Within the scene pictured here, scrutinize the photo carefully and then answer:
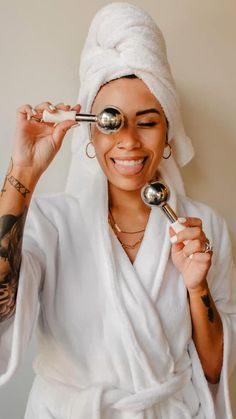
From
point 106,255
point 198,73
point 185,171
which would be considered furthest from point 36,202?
point 198,73

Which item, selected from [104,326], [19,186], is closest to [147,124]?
[19,186]

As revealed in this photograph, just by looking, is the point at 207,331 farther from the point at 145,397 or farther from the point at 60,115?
the point at 60,115

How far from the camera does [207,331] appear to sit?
973 millimetres

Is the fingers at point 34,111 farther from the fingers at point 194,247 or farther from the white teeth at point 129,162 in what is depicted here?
the fingers at point 194,247

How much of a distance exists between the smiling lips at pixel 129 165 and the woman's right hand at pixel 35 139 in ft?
0.46

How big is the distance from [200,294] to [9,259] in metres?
0.39

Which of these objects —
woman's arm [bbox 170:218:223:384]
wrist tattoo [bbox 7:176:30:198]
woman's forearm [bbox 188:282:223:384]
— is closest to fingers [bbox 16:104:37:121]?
wrist tattoo [bbox 7:176:30:198]

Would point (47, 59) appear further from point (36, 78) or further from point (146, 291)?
point (146, 291)

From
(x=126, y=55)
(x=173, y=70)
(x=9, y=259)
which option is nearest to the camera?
(x=9, y=259)

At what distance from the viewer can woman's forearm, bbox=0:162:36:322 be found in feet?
2.57

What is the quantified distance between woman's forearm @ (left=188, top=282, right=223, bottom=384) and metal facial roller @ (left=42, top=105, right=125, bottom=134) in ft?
1.18

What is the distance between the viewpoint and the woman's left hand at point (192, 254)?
0.85 metres

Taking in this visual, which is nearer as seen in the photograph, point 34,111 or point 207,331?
point 34,111

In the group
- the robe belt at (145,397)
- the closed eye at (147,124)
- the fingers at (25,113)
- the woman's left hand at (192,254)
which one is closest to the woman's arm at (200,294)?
the woman's left hand at (192,254)
